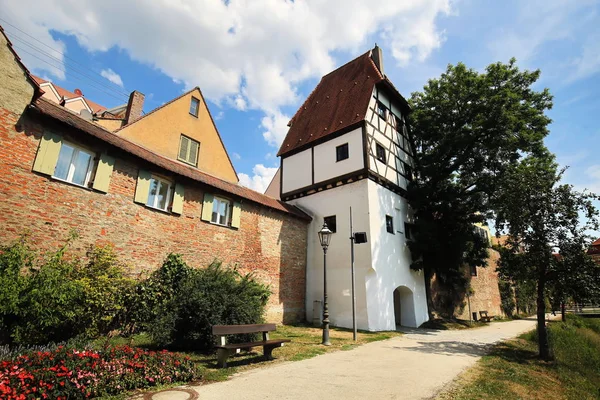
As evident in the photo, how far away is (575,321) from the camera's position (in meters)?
23.6

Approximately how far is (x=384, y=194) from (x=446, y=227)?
4127 mm

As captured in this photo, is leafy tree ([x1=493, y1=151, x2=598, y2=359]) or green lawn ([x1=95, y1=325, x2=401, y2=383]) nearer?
green lawn ([x1=95, y1=325, x2=401, y2=383])

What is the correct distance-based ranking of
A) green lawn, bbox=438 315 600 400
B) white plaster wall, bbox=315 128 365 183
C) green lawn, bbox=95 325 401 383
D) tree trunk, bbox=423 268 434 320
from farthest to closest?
tree trunk, bbox=423 268 434 320 → white plaster wall, bbox=315 128 365 183 → green lawn, bbox=95 325 401 383 → green lawn, bbox=438 315 600 400

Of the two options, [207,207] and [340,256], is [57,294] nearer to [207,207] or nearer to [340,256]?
[207,207]

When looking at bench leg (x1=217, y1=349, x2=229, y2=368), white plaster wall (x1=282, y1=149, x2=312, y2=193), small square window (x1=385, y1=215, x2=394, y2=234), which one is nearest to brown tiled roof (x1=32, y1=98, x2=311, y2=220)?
white plaster wall (x1=282, y1=149, x2=312, y2=193)

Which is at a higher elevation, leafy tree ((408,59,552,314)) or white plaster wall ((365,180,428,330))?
leafy tree ((408,59,552,314))

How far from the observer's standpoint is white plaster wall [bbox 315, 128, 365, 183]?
15.6 m

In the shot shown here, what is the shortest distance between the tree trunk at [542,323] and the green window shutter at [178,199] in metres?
12.4

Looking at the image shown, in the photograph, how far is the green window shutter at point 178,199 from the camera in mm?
11035

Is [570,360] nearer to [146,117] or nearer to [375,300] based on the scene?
[375,300]

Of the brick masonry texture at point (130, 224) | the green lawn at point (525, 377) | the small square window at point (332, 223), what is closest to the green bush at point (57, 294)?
the brick masonry texture at point (130, 224)

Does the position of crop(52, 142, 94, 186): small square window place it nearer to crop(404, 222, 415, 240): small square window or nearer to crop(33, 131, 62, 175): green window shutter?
crop(33, 131, 62, 175): green window shutter

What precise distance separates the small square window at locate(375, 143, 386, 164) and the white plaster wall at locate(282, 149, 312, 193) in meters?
3.86

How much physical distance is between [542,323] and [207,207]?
12.1 m
